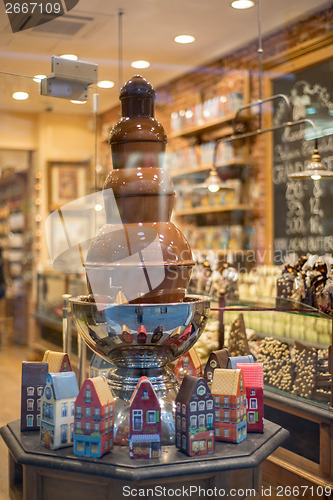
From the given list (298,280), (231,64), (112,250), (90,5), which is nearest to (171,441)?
(112,250)

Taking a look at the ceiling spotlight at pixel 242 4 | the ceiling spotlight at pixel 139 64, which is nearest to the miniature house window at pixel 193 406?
the ceiling spotlight at pixel 242 4

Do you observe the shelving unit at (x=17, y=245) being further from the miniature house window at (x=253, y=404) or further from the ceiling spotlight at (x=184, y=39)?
the ceiling spotlight at (x=184, y=39)

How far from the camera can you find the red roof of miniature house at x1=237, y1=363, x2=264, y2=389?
58.7 inches

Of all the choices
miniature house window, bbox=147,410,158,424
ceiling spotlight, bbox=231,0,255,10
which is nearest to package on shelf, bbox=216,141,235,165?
ceiling spotlight, bbox=231,0,255,10

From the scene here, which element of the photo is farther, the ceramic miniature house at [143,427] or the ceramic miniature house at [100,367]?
the ceramic miniature house at [100,367]

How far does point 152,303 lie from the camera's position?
4.71ft

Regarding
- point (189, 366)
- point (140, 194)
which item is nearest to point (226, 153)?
point (189, 366)

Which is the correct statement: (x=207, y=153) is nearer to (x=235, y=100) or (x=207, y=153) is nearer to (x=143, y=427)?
(x=235, y=100)

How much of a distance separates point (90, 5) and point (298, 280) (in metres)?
2.31

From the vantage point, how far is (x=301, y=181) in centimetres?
461

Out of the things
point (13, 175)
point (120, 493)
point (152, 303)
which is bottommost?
point (120, 493)

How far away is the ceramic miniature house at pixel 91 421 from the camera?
127 centimetres

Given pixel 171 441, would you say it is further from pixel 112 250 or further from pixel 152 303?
pixel 112 250

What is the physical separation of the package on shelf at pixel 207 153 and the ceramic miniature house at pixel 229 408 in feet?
13.7
